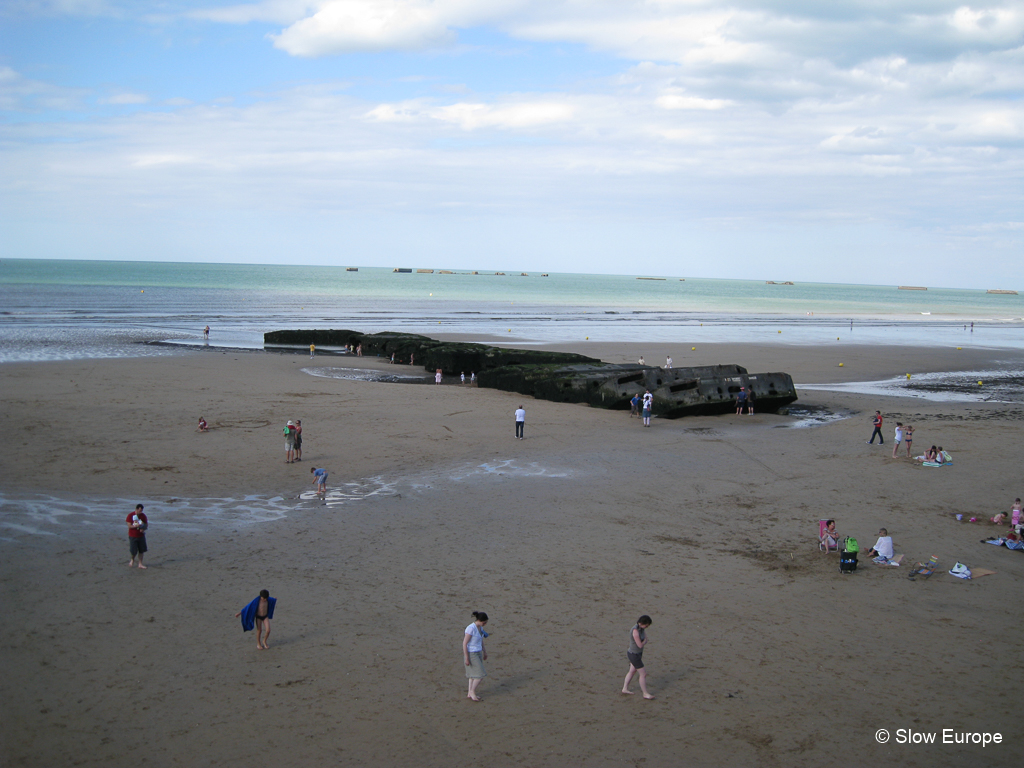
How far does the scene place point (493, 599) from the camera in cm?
1055

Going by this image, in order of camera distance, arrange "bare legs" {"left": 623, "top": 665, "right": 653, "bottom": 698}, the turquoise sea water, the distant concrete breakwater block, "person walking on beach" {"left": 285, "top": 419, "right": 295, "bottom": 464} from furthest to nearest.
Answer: the turquoise sea water, the distant concrete breakwater block, "person walking on beach" {"left": 285, "top": 419, "right": 295, "bottom": 464}, "bare legs" {"left": 623, "top": 665, "right": 653, "bottom": 698}

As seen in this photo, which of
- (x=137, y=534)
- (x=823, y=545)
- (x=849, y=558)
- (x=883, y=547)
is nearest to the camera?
(x=137, y=534)

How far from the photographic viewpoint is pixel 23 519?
517 inches

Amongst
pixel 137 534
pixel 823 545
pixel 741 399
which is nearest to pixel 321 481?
pixel 137 534

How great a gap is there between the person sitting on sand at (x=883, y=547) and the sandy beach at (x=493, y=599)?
46cm

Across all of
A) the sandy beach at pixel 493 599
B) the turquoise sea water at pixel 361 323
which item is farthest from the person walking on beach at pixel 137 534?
the turquoise sea water at pixel 361 323

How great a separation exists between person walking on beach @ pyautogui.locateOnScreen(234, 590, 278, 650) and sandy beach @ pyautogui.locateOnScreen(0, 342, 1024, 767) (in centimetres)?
19

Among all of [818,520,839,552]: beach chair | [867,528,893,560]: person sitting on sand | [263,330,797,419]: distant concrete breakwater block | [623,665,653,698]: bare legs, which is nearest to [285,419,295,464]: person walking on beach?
[623,665,653,698]: bare legs

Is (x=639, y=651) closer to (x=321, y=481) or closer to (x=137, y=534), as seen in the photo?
(x=137, y=534)

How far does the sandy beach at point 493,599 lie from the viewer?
7.49m

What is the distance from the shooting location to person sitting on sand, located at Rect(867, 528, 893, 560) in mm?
12211

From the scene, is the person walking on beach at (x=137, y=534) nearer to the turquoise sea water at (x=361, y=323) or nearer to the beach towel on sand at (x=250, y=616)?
the beach towel on sand at (x=250, y=616)

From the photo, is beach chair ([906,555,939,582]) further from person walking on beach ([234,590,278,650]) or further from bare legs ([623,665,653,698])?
person walking on beach ([234,590,278,650])

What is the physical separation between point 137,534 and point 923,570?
12571 millimetres
